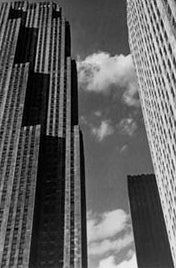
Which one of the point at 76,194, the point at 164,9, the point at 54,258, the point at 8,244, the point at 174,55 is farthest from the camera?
the point at 76,194

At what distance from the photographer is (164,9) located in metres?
72.8

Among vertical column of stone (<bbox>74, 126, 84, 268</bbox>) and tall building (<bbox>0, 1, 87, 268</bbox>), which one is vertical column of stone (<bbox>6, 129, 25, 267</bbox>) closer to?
tall building (<bbox>0, 1, 87, 268</bbox>)

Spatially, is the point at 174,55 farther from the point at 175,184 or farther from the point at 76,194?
the point at 76,194

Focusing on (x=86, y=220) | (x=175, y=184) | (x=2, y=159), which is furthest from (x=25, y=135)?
(x=175, y=184)

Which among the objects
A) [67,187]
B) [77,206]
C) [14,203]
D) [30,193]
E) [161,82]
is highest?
[67,187]

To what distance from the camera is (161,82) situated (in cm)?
8131

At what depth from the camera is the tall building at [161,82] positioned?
71.8 m

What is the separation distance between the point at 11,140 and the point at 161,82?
318 ft

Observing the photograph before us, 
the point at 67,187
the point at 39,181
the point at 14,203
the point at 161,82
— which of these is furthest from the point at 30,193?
the point at 161,82

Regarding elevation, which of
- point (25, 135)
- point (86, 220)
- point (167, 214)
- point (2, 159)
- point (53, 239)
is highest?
point (25, 135)

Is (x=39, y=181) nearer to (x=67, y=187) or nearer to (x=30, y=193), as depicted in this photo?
(x=67, y=187)

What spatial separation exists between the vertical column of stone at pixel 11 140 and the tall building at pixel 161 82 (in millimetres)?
62515

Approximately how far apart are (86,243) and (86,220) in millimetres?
15194

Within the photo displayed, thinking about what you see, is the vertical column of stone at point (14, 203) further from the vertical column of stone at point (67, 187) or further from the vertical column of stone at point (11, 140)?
the vertical column of stone at point (67, 187)
